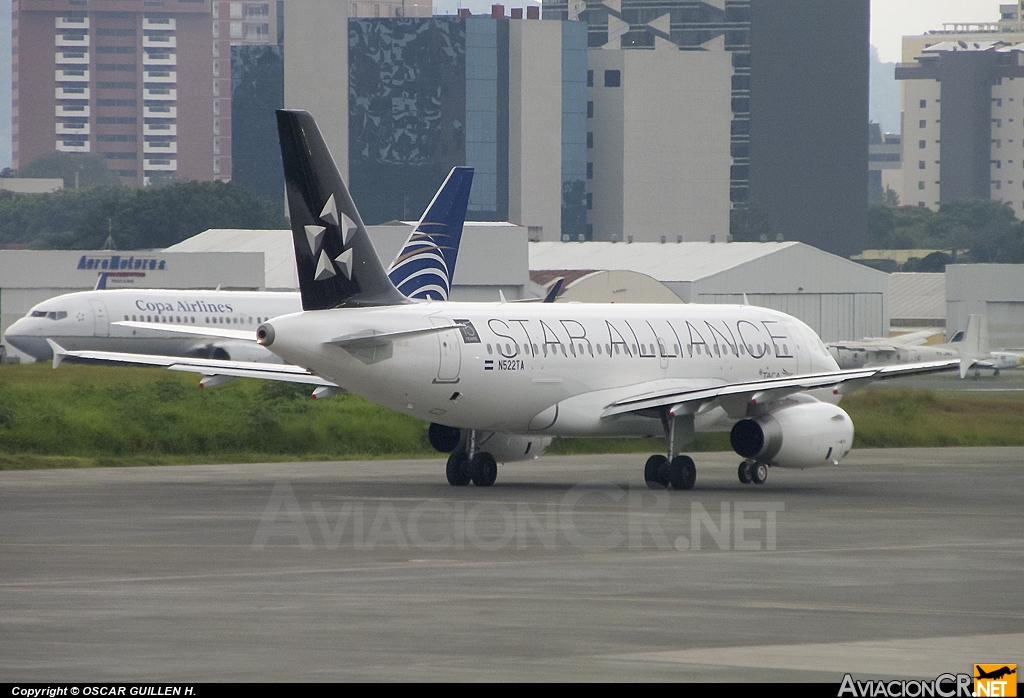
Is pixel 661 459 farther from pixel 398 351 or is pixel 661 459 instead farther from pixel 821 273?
pixel 821 273

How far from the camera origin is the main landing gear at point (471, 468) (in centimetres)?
3250

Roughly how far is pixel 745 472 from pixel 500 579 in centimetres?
1513

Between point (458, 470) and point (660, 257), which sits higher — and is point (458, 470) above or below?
below

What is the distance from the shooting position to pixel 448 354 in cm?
2992

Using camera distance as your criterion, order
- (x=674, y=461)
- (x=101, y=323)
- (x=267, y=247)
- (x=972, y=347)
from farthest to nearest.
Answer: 1. (x=267, y=247)
2. (x=101, y=323)
3. (x=972, y=347)
4. (x=674, y=461)

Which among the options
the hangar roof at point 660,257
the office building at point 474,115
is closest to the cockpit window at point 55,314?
the hangar roof at point 660,257

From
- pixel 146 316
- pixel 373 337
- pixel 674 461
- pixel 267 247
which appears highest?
pixel 267 247

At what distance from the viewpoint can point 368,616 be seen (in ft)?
52.3

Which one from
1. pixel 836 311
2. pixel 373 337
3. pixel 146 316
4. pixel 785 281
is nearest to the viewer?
pixel 373 337

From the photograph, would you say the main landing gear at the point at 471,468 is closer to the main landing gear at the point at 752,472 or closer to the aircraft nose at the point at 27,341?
the main landing gear at the point at 752,472

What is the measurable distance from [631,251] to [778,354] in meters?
81.0

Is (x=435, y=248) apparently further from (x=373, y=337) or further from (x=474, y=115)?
(x=474, y=115)

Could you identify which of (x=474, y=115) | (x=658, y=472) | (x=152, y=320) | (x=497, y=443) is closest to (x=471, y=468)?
(x=497, y=443)

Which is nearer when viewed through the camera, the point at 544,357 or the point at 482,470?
the point at 544,357
